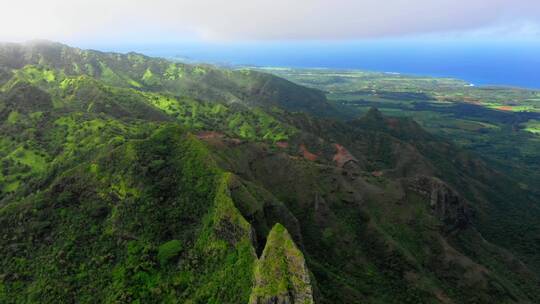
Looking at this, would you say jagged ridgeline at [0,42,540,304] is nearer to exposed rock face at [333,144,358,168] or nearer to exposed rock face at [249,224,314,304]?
exposed rock face at [249,224,314,304]

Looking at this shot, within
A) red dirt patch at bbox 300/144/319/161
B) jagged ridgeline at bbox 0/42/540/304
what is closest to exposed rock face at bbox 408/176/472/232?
jagged ridgeline at bbox 0/42/540/304

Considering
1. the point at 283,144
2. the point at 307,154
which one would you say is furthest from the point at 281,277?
the point at 283,144

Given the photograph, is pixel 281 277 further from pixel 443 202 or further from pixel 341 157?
pixel 341 157

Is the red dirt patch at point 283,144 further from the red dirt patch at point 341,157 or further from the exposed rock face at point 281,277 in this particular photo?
the exposed rock face at point 281,277

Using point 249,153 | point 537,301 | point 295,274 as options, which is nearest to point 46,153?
point 249,153

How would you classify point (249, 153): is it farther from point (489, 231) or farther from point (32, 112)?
point (489, 231)

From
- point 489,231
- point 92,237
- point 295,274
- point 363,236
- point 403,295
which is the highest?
point 295,274
